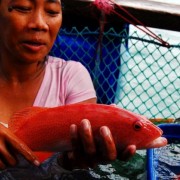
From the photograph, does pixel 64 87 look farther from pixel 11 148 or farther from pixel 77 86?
pixel 11 148

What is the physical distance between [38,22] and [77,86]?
1.54 ft

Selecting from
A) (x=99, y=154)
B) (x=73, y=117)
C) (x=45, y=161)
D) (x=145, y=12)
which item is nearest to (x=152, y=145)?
(x=99, y=154)

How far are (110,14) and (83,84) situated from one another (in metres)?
0.75

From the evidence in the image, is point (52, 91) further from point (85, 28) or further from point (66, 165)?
point (85, 28)

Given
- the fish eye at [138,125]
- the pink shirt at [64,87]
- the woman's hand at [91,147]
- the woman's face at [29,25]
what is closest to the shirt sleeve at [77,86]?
the pink shirt at [64,87]

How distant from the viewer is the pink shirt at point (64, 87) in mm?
2523

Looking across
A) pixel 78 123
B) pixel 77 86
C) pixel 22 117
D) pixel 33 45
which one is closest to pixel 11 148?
pixel 22 117

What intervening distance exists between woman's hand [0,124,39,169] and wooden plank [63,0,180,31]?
4.38 feet

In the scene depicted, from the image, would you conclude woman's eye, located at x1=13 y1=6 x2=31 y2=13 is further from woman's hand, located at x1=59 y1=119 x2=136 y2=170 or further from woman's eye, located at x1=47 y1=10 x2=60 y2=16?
woman's hand, located at x1=59 y1=119 x2=136 y2=170

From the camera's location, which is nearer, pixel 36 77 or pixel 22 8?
pixel 22 8

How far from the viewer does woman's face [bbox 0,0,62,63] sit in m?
2.25

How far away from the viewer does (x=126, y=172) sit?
2.76m

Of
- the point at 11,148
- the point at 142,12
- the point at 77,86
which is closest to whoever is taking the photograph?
the point at 11,148

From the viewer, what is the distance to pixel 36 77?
2598 millimetres
